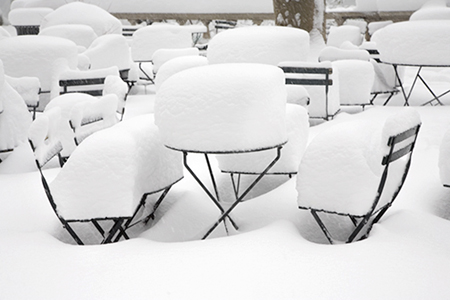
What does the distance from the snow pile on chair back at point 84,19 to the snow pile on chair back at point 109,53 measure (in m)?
2.78

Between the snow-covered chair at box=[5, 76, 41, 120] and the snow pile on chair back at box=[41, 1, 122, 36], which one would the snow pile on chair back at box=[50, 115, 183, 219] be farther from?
the snow pile on chair back at box=[41, 1, 122, 36]

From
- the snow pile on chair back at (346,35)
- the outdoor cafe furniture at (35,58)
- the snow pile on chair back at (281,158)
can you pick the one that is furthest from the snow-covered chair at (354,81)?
the snow pile on chair back at (346,35)

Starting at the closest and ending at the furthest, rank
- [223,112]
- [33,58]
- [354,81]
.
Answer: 1. [223,112]
2. [33,58]
3. [354,81]

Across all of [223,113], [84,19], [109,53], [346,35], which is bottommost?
[346,35]

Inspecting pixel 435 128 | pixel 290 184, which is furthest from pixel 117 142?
pixel 435 128

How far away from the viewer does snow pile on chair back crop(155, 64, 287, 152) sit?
2816 millimetres

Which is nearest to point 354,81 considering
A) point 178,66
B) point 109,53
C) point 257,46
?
point 257,46

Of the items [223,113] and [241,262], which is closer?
[241,262]

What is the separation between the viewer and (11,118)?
195 inches

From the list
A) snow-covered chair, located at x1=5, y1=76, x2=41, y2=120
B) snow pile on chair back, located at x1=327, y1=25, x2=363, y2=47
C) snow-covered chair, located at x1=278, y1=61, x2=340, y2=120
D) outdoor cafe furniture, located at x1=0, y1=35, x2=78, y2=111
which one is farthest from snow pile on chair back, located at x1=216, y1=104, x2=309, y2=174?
snow pile on chair back, located at x1=327, y1=25, x2=363, y2=47

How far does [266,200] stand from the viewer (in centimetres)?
363

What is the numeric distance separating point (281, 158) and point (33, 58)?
13.0ft

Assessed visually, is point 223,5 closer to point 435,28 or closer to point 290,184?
point 435,28

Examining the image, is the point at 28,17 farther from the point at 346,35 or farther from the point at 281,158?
the point at 281,158
